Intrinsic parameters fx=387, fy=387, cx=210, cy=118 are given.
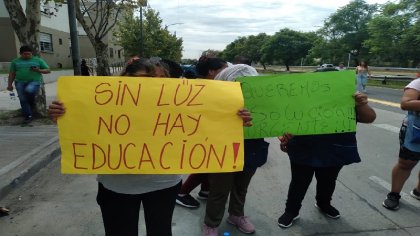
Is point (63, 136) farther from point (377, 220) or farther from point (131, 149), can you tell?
point (377, 220)

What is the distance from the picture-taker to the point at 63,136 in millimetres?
2264

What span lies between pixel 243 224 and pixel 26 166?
10.6 ft

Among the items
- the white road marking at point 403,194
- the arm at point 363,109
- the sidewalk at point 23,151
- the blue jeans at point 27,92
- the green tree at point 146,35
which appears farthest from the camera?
the green tree at point 146,35

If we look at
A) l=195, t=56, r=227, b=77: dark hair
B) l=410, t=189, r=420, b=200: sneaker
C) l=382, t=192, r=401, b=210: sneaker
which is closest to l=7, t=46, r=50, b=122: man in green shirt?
l=195, t=56, r=227, b=77: dark hair

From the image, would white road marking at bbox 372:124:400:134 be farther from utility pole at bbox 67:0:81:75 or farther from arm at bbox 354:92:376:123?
utility pole at bbox 67:0:81:75

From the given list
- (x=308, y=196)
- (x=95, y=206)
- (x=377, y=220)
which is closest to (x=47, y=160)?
(x=95, y=206)

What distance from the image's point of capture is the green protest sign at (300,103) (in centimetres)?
296

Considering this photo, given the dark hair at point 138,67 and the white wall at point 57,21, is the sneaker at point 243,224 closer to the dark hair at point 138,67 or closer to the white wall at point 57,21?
the dark hair at point 138,67

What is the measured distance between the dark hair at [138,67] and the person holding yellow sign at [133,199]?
0.04 m

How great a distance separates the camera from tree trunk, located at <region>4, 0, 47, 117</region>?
8.27 m

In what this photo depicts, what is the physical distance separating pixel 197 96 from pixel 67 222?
2155 mm

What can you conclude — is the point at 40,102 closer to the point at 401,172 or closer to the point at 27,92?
the point at 27,92

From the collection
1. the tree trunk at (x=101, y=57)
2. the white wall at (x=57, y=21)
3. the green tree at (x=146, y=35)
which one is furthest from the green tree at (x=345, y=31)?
the tree trunk at (x=101, y=57)

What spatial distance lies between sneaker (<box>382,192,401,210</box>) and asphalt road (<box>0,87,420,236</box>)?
0.06m
